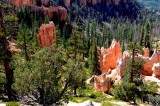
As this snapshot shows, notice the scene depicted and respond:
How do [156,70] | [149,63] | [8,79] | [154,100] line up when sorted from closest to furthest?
[8,79]
[154,100]
[156,70]
[149,63]

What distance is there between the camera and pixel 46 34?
114 meters

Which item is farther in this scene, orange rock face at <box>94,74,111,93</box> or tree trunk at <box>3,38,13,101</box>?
orange rock face at <box>94,74,111,93</box>

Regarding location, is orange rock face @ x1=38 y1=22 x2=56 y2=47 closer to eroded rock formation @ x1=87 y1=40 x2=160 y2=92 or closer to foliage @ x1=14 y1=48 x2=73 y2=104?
eroded rock formation @ x1=87 y1=40 x2=160 y2=92

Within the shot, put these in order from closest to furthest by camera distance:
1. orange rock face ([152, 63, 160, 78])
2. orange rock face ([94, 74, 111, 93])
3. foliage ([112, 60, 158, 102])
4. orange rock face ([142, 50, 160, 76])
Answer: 1. foliage ([112, 60, 158, 102])
2. orange rock face ([94, 74, 111, 93])
3. orange rock face ([152, 63, 160, 78])
4. orange rock face ([142, 50, 160, 76])

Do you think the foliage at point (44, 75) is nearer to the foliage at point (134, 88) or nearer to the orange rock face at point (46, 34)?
the foliage at point (134, 88)

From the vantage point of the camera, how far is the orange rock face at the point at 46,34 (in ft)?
372

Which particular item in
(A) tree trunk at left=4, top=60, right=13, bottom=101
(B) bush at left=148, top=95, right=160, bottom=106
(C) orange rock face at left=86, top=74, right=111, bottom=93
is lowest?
(C) orange rock face at left=86, top=74, right=111, bottom=93

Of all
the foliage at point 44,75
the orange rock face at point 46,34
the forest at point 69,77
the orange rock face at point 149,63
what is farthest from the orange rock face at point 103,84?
the orange rock face at point 46,34

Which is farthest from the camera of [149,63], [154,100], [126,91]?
[149,63]

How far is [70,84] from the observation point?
30078 mm

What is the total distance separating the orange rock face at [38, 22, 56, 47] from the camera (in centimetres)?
11325

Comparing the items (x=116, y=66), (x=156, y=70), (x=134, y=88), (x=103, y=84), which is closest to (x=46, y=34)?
(x=116, y=66)

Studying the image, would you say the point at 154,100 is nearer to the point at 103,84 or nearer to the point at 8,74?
the point at 103,84

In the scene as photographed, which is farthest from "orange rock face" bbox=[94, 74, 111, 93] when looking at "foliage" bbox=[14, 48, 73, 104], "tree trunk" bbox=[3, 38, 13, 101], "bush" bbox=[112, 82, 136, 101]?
"foliage" bbox=[14, 48, 73, 104]
